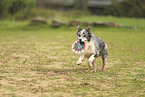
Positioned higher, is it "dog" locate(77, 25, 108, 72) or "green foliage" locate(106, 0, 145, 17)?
"green foliage" locate(106, 0, 145, 17)

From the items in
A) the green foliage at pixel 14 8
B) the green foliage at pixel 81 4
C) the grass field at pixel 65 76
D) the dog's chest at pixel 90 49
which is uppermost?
the green foliage at pixel 81 4

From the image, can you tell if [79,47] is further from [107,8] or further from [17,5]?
[107,8]

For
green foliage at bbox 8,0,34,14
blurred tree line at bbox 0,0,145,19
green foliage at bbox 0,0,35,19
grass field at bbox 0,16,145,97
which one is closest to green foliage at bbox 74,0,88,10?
blurred tree line at bbox 0,0,145,19

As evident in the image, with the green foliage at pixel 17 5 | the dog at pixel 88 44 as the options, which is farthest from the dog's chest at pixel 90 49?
the green foliage at pixel 17 5

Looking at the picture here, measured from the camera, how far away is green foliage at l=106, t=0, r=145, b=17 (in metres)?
28.0

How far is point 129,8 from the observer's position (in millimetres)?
28734

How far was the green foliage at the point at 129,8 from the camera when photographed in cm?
2802

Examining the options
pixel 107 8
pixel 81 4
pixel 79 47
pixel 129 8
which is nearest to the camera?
pixel 79 47

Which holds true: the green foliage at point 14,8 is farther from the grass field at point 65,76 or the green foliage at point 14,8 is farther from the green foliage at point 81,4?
the grass field at point 65,76

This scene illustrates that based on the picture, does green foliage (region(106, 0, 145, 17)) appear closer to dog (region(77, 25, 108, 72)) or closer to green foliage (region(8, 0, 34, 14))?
green foliage (region(8, 0, 34, 14))

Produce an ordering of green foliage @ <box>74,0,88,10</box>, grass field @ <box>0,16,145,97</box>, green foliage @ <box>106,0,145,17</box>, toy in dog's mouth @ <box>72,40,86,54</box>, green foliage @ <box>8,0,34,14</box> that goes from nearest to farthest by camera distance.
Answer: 1. grass field @ <box>0,16,145,97</box>
2. toy in dog's mouth @ <box>72,40,86,54</box>
3. green foliage @ <box>8,0,34,14</box>
4. green foliage @ <box>106,0,145,17</box>
5. green foliage @ <box>74,0,88,10</box>

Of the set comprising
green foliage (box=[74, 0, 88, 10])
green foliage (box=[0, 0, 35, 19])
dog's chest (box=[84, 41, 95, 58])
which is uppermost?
green foliage (box=[74, 0, 88, 10])

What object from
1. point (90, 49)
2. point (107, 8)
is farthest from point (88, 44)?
point (107, 8)

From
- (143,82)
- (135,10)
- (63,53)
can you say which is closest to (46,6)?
(135,10)
